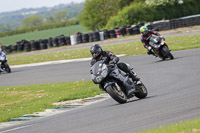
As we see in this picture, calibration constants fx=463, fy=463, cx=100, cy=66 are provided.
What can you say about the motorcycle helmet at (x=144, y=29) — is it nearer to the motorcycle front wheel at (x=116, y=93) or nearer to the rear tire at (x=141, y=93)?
the rear tire at (x=141, y=93)

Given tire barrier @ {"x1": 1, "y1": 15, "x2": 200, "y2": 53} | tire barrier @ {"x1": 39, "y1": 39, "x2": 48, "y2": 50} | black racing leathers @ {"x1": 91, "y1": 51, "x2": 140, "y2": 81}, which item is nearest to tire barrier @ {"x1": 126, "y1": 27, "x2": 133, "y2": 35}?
tire barrier @ {"x1": 1, "y1": 15, "x2": 200, "y2": 53}

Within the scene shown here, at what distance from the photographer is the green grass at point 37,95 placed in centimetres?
1216

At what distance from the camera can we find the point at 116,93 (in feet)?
33.8

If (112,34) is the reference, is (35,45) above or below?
below

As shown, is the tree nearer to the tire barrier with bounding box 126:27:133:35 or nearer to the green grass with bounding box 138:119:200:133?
the tire barrier with bounding box 126:27:133:35

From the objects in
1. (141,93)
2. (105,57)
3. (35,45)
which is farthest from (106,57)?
(35,45)

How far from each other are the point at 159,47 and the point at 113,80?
920cm

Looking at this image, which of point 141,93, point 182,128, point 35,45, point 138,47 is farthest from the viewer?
point 35,45

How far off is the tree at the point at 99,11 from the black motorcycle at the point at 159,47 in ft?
147

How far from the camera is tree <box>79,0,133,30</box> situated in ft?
211

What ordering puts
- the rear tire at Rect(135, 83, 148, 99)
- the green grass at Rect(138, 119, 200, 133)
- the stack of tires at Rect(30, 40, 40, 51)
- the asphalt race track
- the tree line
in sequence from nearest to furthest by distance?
the green grass at Rect(138, 119, 200, 133), the asphalt race track, the rear tire at Rect(135, 83, 148, 99), the stack of tires at Rect(30, 40, 40, 51), the tree line

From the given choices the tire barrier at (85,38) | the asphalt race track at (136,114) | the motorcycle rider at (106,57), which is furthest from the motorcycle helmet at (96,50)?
the tire barrier at (85,38)

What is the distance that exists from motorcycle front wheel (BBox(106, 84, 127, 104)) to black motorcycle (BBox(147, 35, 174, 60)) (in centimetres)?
887

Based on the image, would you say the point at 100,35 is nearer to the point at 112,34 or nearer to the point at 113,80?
the point at 112,34
